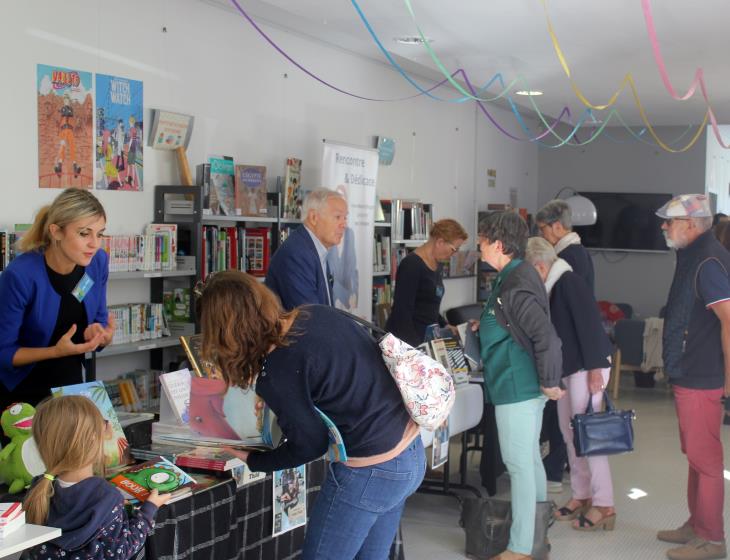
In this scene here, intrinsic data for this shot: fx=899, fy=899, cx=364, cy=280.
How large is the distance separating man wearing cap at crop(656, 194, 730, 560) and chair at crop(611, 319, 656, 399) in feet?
16.0

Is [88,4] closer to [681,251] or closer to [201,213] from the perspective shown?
[201,213]

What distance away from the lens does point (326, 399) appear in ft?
7.68

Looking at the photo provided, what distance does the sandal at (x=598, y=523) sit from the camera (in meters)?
4.93

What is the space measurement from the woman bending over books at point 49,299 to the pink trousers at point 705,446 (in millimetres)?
2780

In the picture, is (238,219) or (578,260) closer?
(578,260)

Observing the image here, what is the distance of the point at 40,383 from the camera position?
335 cm

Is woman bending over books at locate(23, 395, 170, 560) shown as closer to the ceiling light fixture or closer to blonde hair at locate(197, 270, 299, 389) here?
blonde hair at locate(197, 270, 299, 389)

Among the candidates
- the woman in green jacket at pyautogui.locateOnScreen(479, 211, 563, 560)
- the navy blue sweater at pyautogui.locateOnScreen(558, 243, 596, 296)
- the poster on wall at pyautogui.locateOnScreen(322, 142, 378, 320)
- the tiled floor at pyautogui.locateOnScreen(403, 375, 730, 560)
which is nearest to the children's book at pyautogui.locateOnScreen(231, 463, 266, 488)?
the woman in green jacket at pyautogui.locateOnScreen(479, 211, 563, 560)

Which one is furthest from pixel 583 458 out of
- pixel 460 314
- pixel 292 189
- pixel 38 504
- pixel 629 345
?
pixel 629 345

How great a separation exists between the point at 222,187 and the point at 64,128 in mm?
1241

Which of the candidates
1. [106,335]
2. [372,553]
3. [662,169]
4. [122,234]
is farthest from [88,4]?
[662,169]

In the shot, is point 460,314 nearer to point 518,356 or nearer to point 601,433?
point 601,433

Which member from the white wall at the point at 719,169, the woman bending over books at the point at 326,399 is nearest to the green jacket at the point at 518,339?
the woman bending over books at the point at 326,399

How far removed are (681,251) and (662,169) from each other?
859 cm
